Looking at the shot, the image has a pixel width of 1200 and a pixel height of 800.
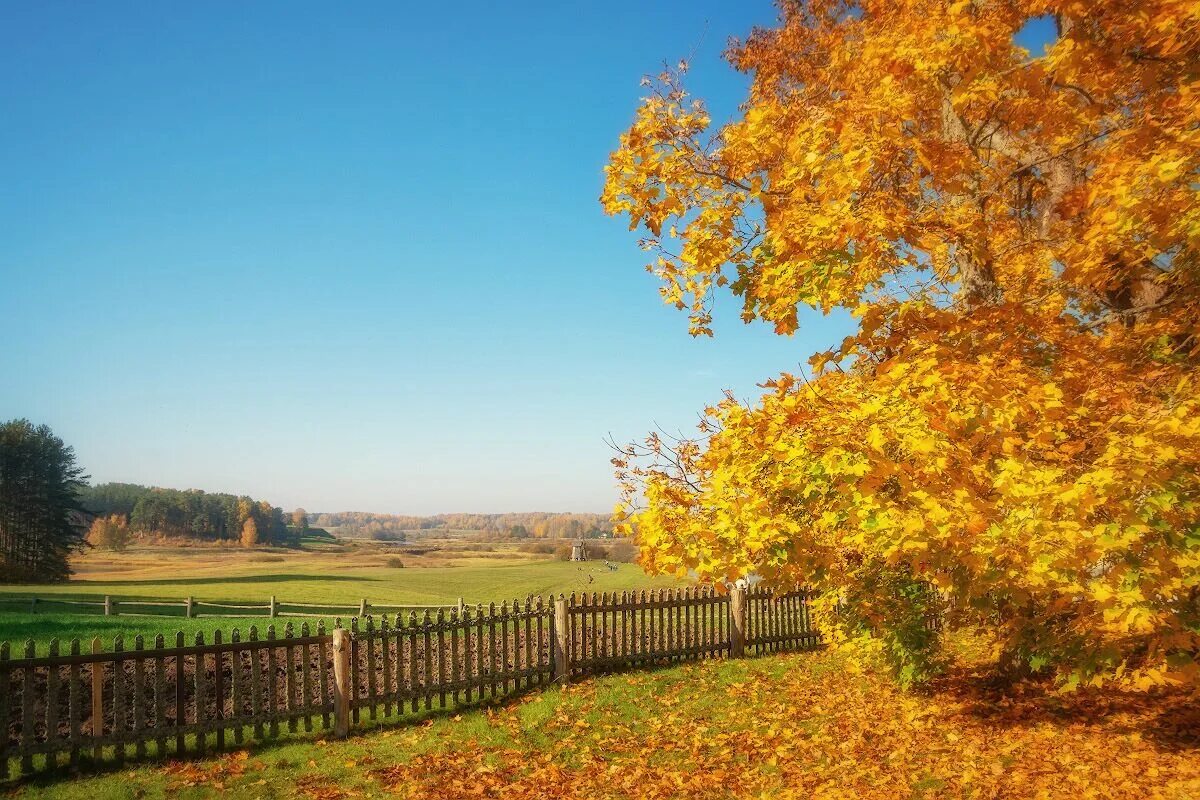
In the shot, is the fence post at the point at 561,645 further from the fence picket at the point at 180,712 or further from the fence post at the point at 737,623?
the fence picket at the point at 180,712

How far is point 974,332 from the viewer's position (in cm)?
→ 573

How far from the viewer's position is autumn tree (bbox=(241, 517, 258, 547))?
422 feet

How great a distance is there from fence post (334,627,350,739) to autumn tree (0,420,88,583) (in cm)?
5506

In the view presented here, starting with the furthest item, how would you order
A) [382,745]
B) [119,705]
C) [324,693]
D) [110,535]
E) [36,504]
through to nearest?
[110,535], [36,504], [324,693], [382,745], [119,705]

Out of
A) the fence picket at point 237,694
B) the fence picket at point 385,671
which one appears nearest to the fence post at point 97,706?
the fence picket at point 237,694

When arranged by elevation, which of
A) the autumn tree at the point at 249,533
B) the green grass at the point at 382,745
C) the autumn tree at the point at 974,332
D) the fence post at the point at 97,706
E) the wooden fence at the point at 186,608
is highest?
the autumn tree at the point at 974,332

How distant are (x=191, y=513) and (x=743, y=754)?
146 m

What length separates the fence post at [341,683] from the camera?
8.73 meters

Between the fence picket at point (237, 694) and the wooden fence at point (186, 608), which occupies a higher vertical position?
the fence picket at point (237, 694)

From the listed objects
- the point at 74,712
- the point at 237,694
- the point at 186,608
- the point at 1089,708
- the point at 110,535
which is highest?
the point at 74,712

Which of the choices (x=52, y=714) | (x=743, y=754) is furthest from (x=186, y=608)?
(x=743, y=754)

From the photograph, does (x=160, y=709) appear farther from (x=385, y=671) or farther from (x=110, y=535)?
(x=110, y=535)

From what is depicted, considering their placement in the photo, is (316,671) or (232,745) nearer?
(232,745)

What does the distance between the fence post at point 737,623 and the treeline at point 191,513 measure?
13520 cm
